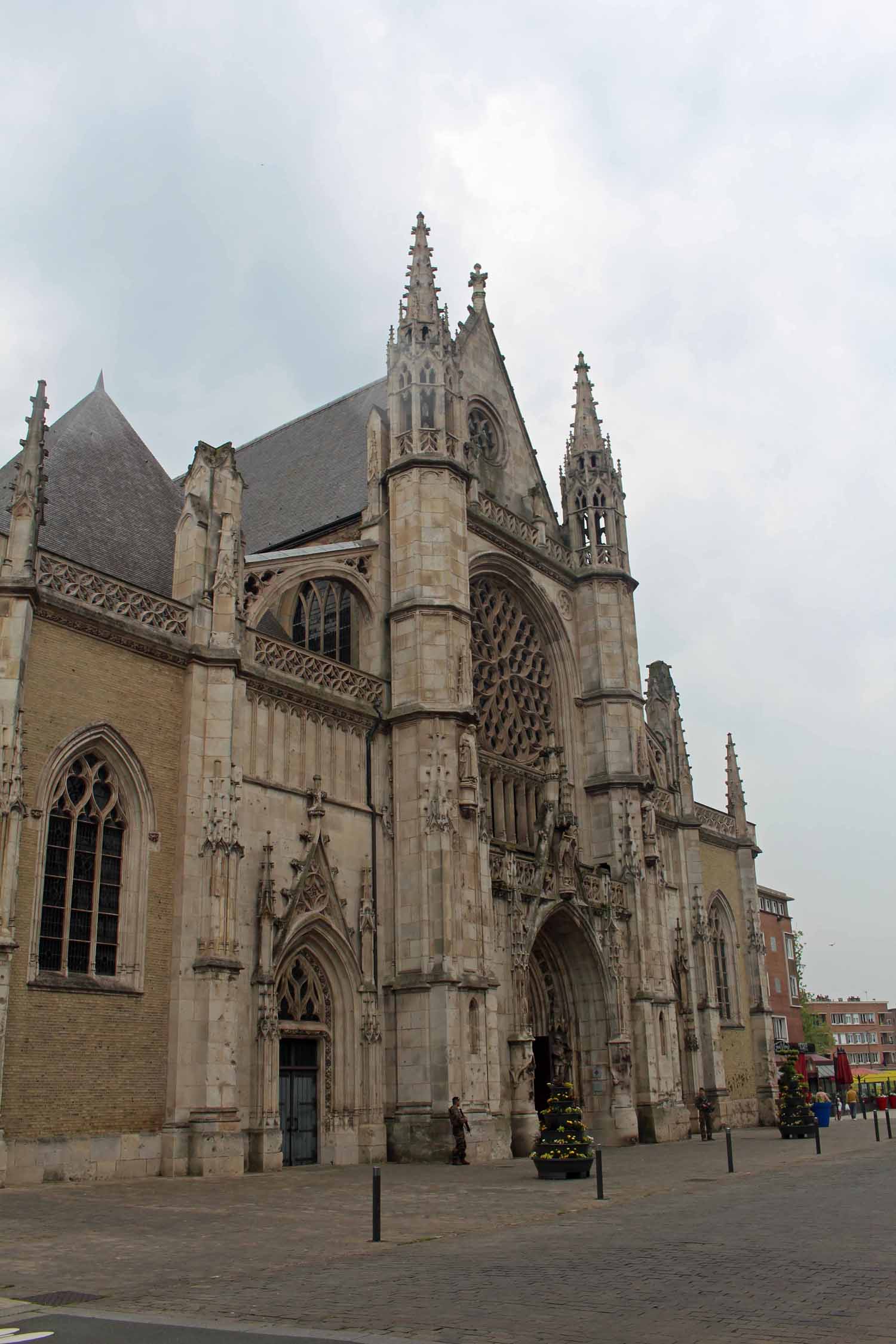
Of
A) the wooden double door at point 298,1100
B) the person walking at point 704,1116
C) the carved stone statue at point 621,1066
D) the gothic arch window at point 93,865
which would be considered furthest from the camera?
the carved stone statue at point 621,1066

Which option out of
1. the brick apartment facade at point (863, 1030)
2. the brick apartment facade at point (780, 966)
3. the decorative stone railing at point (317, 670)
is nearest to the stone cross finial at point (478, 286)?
the decorative stone railing at point (317, 670)

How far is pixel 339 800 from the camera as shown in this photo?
24328 mm

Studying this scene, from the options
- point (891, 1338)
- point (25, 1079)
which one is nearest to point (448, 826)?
point (25, 1079)

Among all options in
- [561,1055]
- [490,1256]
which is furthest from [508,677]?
[490,1256]

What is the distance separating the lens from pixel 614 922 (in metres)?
29.8

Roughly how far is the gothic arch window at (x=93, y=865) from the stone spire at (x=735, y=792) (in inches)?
1097

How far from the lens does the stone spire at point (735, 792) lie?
43594 mm

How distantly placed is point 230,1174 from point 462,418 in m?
17.7

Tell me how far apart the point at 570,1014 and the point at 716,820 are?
565 inches

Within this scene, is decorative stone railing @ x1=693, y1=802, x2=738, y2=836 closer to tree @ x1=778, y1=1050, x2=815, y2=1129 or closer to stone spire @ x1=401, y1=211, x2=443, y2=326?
tree @ x1=778, y1=1050, x2=815, y2=1129

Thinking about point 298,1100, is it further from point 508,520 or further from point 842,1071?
point 842,1071

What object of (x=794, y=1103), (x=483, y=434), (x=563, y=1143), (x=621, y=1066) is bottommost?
(x=563, y=1143)

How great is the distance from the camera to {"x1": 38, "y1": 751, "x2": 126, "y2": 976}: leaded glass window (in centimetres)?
1878

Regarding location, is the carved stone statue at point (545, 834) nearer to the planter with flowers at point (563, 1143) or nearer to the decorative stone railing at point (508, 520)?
the decorative stone railing at point (508, 520)
